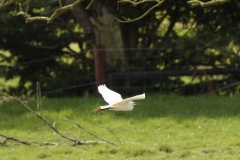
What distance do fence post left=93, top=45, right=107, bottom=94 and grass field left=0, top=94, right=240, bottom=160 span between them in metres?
0.81

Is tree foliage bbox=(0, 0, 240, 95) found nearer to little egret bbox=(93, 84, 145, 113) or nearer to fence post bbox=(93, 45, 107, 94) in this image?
fence post bbox=(93, 45, 107, 94)

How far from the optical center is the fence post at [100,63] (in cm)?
1475

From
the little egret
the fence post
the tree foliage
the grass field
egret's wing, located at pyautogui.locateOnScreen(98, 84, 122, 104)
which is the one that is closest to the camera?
the little egret

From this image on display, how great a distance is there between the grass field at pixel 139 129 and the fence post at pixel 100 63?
809 mm

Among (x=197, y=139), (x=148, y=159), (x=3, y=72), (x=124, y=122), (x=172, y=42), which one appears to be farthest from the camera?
(x=3, y=72)

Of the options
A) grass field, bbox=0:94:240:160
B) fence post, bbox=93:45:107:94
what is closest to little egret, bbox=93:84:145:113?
grass field, bbox=0:94:240:160

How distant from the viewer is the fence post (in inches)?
581

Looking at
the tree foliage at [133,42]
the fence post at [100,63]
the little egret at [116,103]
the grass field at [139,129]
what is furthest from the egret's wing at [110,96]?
the fence post at [100,63]

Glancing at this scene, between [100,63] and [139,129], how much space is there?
309 cm

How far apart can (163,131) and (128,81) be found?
3531 mm

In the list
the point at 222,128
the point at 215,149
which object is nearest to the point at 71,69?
the point at 222,128

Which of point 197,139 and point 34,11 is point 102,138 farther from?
point 34,11

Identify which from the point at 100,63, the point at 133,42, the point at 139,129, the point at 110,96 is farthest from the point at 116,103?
the point at 133,42

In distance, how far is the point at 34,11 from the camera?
1525 cm
